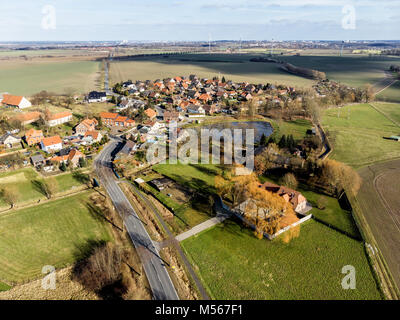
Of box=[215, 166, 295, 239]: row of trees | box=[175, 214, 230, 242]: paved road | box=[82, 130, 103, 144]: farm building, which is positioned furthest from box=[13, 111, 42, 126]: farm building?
box=[215, 166, 295, 239]: row of trees

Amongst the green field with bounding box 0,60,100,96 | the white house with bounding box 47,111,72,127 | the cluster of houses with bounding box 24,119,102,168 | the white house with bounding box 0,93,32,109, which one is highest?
the green field with bounding box 0,60,100,96

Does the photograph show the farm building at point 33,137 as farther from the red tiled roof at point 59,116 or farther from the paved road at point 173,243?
the paved road at point 173,243

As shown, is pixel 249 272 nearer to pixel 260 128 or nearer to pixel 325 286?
pixel 325 286

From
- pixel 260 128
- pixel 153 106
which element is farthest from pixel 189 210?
pixel 153 106

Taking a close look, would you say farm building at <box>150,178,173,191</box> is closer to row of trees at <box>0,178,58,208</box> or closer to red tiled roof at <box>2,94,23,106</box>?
row of trees at <box>0,178,58,208</box>

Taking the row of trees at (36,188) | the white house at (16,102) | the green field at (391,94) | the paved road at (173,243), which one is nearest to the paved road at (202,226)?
the paved road at (173,243)
